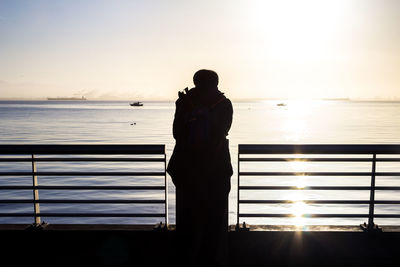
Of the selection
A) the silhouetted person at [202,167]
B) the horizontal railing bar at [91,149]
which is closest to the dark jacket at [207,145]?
the silhouetted person at [202,167]

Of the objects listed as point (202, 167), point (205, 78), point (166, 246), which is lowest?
point (166, 246)

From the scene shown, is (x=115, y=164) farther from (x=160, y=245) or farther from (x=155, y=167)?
(x=160, y=245)

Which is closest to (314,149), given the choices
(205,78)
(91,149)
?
(205,78)

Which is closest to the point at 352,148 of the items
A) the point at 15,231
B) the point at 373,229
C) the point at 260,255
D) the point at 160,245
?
the point at 373,229

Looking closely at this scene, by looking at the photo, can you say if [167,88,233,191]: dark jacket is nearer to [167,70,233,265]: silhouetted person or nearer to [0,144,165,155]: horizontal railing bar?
[167,70,233,265]: silhouetted person

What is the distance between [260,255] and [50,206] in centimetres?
1332

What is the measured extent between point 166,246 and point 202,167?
1633mm

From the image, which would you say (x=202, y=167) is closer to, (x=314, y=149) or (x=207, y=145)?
(x=207, y=145)

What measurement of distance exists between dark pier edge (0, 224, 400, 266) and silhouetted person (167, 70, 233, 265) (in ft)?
2.34

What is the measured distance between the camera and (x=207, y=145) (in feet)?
10.9

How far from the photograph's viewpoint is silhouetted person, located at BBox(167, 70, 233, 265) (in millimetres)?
3297

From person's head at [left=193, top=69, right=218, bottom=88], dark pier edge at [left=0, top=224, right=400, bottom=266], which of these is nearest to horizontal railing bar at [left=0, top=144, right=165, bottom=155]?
dark pier edge at [left=0, top=224, right=400, bottom=266]

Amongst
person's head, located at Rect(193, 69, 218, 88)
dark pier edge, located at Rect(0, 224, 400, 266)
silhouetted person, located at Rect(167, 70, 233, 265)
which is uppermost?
person's head, located at Rect(193, 69, 218, 88)

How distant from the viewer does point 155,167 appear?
21.1 meters
